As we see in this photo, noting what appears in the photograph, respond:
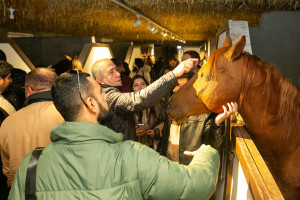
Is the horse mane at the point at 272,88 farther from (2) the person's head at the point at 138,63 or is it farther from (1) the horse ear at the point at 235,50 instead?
(2) the person's head at the point at 138,63

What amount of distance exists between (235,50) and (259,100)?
39 centimetres

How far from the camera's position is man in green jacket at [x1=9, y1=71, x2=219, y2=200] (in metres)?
1.06

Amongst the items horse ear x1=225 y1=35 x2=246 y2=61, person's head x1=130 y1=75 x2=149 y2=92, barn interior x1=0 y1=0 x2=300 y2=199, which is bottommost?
person's head x1=130 y1=75 x2=149 y2=92

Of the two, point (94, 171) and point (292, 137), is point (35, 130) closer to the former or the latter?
point (94, 171)

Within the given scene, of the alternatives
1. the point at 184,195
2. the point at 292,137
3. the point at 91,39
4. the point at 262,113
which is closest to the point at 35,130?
the point at 184,195

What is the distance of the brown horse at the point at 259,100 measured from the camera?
5.63 feet

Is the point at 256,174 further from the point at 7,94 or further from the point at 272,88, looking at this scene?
the point at 7,94

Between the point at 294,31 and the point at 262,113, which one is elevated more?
the point at 294,31

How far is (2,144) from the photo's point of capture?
6.79ft

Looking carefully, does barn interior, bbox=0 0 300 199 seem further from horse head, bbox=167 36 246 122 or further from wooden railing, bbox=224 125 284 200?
wooden railing, bbox=224 125 284 200

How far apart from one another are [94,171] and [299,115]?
1.47 metres

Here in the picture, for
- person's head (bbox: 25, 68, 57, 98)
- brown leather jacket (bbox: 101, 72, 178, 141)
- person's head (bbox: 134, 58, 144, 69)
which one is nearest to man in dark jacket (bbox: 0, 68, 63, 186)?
person's head (bbox: 25, 68, 57, 98)

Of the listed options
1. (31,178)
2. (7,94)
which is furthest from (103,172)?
(7,94)

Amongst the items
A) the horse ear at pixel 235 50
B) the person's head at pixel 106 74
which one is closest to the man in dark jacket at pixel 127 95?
the person's head at pixel 106 74
